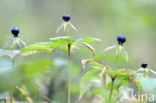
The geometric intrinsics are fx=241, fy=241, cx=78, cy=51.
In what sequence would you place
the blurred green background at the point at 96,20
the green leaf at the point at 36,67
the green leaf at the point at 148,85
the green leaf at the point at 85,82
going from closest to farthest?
1. the green leaf at the point at 148,85
2. the green leaf at the point at 85,82
3. the green leaf at the point at 36,67
4. the blurred green background at the point at 96,20

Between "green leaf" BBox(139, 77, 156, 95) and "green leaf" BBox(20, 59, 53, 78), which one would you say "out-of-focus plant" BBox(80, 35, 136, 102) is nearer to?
"green leaf" BBox(139, 77, 156, 95)

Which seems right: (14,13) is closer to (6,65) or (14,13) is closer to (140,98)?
(6,65)

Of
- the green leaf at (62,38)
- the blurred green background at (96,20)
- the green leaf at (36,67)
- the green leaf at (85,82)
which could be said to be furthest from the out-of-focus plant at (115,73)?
the blurred green background at (96,20)

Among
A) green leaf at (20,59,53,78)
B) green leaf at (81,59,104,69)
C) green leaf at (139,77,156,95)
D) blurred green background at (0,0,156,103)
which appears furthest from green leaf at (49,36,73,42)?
blurred green background at (0,0,156,103)

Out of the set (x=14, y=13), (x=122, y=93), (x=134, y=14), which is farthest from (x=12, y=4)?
(x=122, y=93)

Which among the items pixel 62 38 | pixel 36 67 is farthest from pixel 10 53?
pixel 36 67

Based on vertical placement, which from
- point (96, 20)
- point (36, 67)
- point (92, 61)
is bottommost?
point (36, 67)

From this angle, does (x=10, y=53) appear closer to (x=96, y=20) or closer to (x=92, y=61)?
(x=92, y=61)

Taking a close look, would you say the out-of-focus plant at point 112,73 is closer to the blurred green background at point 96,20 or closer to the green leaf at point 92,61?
the green leaf at point 92,61

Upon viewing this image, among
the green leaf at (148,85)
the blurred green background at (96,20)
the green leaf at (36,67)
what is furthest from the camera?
the blurred green background at (96,20)
